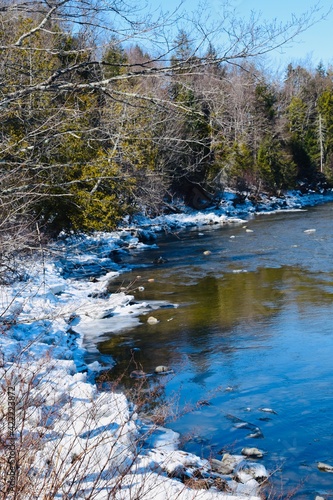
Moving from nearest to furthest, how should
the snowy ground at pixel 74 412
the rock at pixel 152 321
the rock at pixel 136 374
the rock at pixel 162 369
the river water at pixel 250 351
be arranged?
the snowy ground at pixel 74 412, the river water at pixel 250 351, the rock at pixel 136 374, the rock at pixel 162 369, the rock at pixel 152 321

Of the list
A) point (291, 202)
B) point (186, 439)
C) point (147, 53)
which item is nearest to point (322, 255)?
point (186, 439)

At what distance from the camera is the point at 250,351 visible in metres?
8.69

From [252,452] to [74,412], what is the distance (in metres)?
1.92

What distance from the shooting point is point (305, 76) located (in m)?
59.5

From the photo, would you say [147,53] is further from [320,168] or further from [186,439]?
[320,168]

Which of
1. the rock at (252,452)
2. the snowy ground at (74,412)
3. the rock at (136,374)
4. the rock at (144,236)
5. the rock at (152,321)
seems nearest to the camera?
the snowy ground at (74,412)

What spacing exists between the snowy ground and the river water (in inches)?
20.1

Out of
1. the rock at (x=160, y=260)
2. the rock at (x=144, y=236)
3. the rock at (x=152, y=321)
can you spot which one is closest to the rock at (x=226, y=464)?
the rock at (x=152, y=321)

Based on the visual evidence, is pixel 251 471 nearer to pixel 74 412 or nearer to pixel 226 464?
pixel 226 464

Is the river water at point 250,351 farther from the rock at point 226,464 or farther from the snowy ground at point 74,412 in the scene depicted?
the snowy ground at point 74,412

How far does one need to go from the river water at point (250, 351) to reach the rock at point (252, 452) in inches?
2.7

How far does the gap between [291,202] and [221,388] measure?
32292 millimetres

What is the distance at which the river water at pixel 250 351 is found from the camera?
5.91m

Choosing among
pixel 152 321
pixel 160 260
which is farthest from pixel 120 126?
pixel 160 260
